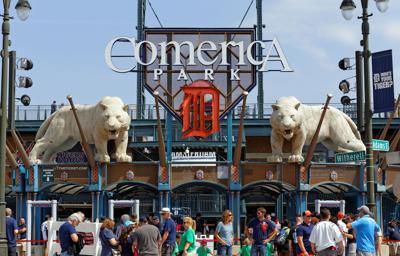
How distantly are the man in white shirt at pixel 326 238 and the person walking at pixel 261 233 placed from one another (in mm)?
3070

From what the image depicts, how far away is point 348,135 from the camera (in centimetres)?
3397

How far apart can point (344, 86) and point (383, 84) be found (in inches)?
1046

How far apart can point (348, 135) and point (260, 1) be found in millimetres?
16726

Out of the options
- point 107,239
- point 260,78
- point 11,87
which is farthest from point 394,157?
point 260,78

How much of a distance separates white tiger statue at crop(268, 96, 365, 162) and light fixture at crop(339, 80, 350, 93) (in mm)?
12941

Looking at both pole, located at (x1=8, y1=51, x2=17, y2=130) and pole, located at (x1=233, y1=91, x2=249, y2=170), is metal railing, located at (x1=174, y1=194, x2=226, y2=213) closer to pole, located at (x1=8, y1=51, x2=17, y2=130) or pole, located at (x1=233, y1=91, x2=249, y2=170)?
pole, located at (x1=8, y1=51, x2=17, y2=130)

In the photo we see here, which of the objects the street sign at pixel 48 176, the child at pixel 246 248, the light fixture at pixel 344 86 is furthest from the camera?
the light fixture at pixel 344 86

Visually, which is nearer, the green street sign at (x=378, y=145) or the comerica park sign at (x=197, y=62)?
the green street sign at (x=378, y=145)

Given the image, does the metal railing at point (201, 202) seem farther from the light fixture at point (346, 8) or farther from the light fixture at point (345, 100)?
the light fixture at point (346, 8)

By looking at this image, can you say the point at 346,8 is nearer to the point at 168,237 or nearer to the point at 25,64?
the point at 168,237

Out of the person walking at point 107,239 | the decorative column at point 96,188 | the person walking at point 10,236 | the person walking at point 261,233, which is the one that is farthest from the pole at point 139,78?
the person walking at point 107,239

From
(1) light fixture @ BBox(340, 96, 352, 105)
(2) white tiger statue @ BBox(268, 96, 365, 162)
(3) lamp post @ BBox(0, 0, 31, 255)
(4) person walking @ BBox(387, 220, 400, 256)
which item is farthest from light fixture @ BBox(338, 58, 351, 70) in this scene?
(3) lamp post @ BBox(0, 0, 31, 255)

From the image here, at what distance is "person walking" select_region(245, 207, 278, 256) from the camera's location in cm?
1733

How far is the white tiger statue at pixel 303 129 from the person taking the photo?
105ft
